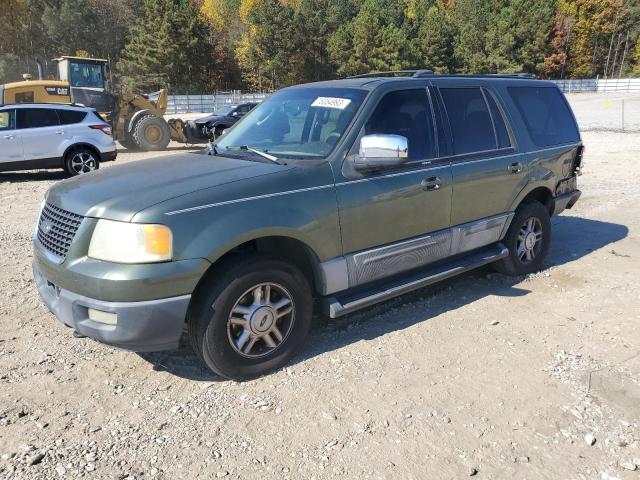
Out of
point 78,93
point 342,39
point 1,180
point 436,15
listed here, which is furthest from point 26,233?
point 436,15

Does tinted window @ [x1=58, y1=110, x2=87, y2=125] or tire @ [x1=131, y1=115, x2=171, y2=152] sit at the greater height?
tinted window @ [x1=58, y1=110, x2=87, y2=125]

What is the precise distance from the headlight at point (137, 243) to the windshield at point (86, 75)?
1925 cm

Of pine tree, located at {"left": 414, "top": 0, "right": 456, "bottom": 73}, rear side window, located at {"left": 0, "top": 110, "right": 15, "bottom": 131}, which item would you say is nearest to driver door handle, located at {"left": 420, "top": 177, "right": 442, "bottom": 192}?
rear side window, located at {"left": 0, "top": 110, "right": 15, "bottom": 131}

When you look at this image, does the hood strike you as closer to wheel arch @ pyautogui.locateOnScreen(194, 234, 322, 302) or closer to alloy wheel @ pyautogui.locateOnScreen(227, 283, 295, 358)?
wheel arch @ pyautogui.locateOnScreen(194, 234, 322, 302)

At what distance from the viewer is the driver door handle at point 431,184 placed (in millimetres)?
4258

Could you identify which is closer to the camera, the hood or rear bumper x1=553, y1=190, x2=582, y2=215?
the hood

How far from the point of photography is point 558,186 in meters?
5.81

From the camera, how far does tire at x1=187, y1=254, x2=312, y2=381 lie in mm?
3293

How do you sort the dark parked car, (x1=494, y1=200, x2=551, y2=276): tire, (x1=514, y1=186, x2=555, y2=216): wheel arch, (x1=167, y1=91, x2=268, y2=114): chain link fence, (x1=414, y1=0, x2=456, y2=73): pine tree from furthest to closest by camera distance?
(x1=414, y1=0, x2=456, y2=73): pine tree
(x1=167, y1=91, x2=268, y2=114): chain link fence
the dark parked car
(x1=514, y1=186, x2=555, y2=216): wheel arch
(x1=494, y1=200, x2=551, y2=276): tire

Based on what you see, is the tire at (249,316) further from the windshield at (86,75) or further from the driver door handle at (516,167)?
the windshield at (86,75)

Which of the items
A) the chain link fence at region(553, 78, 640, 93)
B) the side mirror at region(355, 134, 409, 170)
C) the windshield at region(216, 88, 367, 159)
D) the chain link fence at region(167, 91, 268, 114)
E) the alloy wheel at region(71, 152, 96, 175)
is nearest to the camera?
the side mirror at region(355, 134, 409, 170)

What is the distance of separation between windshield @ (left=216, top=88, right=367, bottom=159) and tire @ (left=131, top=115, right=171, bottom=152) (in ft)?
46.3

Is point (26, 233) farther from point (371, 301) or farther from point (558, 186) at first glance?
point (558, 186)

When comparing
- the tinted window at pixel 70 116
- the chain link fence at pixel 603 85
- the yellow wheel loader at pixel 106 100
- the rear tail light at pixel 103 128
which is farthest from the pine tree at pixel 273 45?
the tinted window at pixel 70 116
